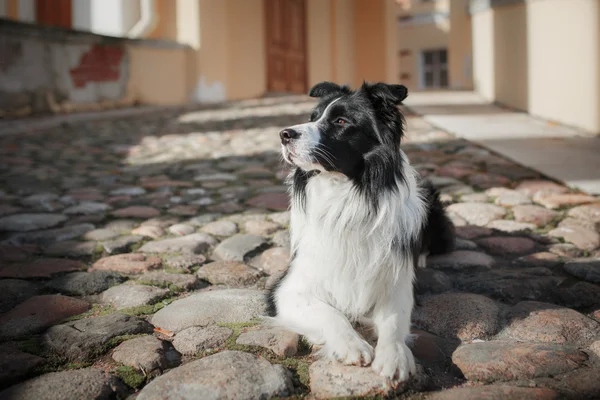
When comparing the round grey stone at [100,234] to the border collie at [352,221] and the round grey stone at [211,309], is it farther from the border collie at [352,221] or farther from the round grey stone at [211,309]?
the border collie at [352,221]

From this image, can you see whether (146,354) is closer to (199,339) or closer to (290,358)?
(199,339)

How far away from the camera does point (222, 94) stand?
13.5 meters

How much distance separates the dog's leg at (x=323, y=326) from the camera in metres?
1.91

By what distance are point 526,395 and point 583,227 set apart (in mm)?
2032

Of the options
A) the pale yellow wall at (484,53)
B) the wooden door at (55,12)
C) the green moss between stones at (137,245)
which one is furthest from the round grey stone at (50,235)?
the wooden door at (55,12)

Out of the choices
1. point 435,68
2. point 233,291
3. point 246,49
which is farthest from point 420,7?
point 233,291

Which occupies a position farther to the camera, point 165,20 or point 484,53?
point 165,20

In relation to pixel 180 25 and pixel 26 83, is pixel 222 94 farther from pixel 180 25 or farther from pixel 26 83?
pixel 26 83

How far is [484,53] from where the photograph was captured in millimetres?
12258

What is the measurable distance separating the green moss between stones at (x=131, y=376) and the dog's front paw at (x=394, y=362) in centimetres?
76

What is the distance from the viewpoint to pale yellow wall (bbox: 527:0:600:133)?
6.46 m

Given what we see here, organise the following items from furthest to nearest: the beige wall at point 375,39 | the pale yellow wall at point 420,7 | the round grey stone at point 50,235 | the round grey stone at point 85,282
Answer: the pale yellow wall at point 420,7, the beige wall at point 375,39, the round grey stone at point 50,235, the round grey stone at point 85,282

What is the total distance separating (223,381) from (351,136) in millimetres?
1161

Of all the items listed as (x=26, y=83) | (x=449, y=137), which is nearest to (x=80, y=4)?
(x=26, y=83)
